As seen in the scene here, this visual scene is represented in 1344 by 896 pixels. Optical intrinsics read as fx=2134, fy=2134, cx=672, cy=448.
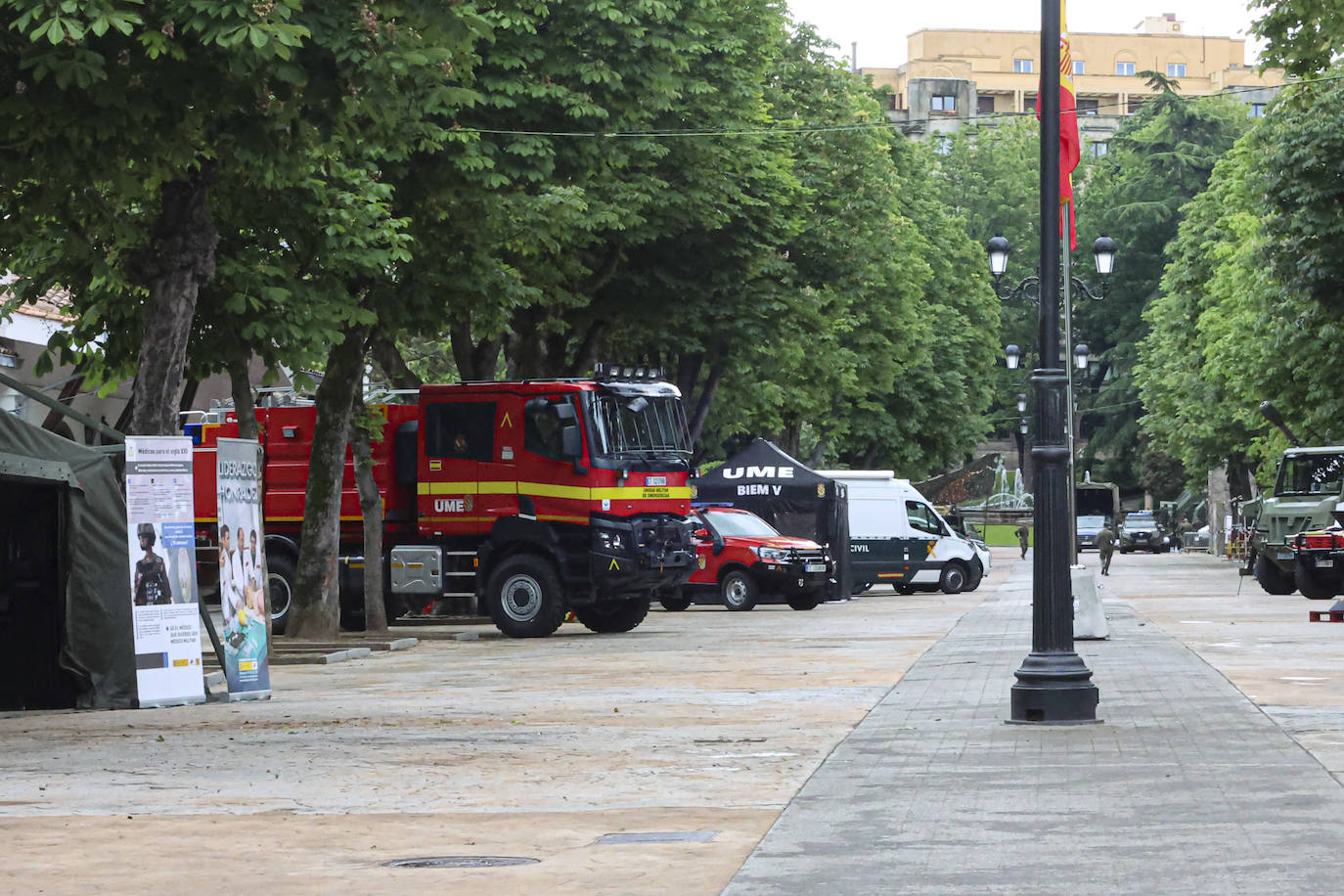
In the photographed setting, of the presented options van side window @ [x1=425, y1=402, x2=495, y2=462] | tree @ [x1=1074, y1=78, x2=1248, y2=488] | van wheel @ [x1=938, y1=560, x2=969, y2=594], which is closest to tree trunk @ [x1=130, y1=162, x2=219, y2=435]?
van side window @ [x1=425, y1=402, x2=495, y2=462]

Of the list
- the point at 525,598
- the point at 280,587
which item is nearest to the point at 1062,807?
the point at 525,598

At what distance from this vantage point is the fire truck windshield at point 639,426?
91.0 feet

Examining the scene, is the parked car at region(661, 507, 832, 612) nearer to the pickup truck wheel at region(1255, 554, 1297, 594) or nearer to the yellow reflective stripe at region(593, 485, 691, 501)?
the yellow reflective stripe at region(593, 485, 691, 501)

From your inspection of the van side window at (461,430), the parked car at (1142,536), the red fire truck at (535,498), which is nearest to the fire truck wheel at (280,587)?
the red fire truck at (535,498)

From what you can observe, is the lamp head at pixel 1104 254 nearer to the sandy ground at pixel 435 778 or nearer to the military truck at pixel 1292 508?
the military truck at pixel 1292 508

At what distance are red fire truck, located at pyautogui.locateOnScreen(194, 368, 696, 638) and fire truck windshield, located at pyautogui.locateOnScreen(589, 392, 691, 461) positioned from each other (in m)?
0.02

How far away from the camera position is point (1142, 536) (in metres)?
94.9

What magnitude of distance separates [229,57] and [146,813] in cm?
477

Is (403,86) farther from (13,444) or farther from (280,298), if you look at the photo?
(280,298)

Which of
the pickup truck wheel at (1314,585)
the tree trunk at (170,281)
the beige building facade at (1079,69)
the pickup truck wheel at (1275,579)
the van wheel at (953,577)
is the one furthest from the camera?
the beige building facade at (1079,69)

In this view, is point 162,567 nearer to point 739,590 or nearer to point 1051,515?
point 1051,515

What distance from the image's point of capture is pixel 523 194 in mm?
26578

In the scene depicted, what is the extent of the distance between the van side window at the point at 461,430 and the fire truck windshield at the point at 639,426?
1.59 meters

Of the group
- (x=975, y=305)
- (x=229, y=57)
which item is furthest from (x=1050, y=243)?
(x=975, y=305)
